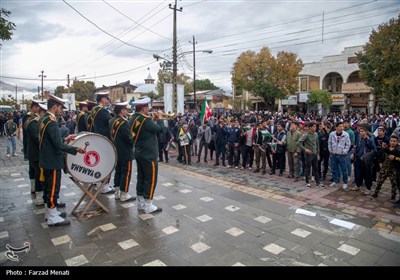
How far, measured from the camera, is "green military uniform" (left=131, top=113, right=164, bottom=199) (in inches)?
220

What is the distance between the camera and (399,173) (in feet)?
21.6

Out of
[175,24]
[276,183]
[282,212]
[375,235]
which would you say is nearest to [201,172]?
[276,183]

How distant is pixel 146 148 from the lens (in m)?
5.60

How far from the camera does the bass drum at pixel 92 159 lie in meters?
5.08

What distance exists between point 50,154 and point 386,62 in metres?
21.8

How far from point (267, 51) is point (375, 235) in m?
32.6

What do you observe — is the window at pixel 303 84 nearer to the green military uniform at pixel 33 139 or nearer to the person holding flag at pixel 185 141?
the person holding flag at pixel 185 141

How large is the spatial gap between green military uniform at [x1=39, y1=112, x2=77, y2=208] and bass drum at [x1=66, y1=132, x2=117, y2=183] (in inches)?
7.9

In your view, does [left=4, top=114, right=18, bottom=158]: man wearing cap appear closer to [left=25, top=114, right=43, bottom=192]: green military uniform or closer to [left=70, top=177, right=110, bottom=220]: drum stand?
[left=25, top=114, right=43, bottom=192]: green military uniform

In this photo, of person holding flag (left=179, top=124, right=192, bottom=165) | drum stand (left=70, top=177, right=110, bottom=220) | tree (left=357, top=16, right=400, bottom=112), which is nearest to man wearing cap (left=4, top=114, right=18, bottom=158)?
person holding flag (left=179, top=124, right=192, bottom=165)

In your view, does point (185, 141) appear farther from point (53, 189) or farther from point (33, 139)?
point (53, 189)

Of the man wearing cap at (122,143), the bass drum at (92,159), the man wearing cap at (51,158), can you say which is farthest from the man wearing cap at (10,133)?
the bass drum at (92,159)

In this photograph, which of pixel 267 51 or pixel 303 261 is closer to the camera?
pixel 303 261

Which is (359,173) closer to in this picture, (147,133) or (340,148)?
(340,148)
